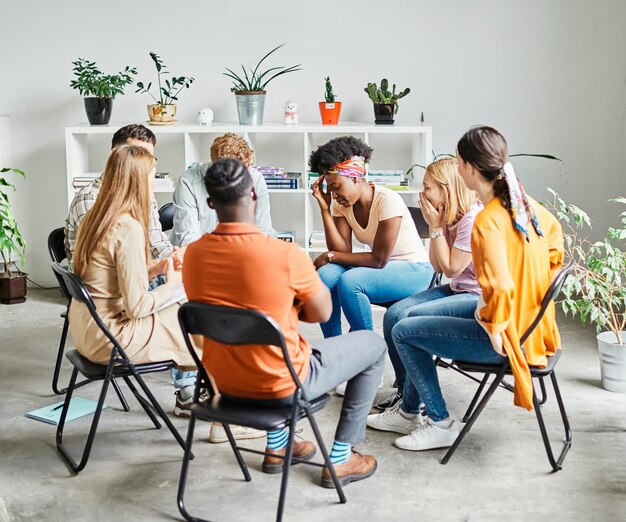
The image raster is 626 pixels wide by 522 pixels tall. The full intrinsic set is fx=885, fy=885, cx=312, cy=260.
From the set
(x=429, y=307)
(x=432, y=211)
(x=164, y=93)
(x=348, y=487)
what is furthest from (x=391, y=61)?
(x=348, y=487)

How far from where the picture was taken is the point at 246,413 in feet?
9.02

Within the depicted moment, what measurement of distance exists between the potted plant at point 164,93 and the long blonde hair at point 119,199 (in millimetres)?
2565

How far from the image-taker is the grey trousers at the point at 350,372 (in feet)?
9.53

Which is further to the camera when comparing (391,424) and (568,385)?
(568,385)

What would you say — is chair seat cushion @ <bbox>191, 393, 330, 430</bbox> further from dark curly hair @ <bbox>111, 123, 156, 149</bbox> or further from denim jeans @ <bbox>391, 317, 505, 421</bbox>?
dark curly hair @ <bbox>111, 123, 156, 149</bbox>

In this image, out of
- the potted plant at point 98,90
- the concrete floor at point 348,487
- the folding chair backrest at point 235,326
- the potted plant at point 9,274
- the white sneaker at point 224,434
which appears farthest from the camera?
the potted plant at point 98,90

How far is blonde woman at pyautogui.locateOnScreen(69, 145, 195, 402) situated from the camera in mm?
3258

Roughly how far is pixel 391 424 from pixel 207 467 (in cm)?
80

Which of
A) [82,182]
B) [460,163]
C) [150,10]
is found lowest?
[82,182]

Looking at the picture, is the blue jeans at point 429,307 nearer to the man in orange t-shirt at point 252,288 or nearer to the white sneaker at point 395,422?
the white sneaker at point 395,422

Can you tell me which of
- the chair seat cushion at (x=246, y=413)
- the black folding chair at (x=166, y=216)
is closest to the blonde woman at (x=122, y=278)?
the chair seat cushion at (x=246, y=413)

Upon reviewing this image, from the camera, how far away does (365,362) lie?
3.06m

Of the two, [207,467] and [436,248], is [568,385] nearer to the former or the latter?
[436,248]

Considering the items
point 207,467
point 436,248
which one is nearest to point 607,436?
point 436,248
